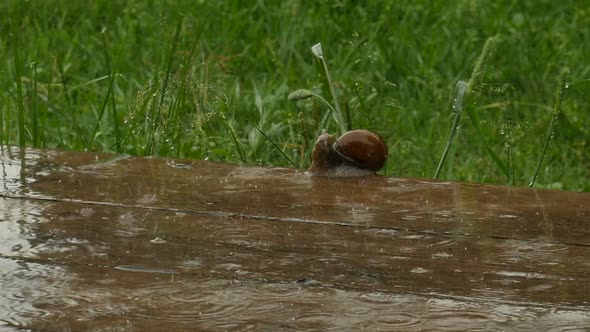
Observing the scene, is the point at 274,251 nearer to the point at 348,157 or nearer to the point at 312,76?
the point at 348,157

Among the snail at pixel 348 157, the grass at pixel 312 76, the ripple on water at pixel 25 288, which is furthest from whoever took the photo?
the grass at pixel 312 76

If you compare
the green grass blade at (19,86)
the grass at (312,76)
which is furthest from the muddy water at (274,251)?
the grass at (312,76)

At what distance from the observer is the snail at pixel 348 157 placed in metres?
2.07

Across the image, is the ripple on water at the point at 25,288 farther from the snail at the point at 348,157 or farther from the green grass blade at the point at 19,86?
the green grass blade at the point at 19,86

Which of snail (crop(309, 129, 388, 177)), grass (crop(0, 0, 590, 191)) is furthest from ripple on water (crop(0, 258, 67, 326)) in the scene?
grass (crop(0, 0, 590, 191))

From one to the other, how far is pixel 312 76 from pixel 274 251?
2836 millimetres

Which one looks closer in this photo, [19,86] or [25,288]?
[25,288]

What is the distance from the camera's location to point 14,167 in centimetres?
204

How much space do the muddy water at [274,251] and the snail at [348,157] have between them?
60 mm

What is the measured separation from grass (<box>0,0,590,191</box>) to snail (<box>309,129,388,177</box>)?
88 cm

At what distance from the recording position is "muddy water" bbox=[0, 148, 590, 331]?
1.29 meters

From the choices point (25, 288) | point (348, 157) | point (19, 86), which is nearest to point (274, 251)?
point (25, 288)

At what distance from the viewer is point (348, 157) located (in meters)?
2.07

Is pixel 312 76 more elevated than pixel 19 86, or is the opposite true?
pixel 19 86
